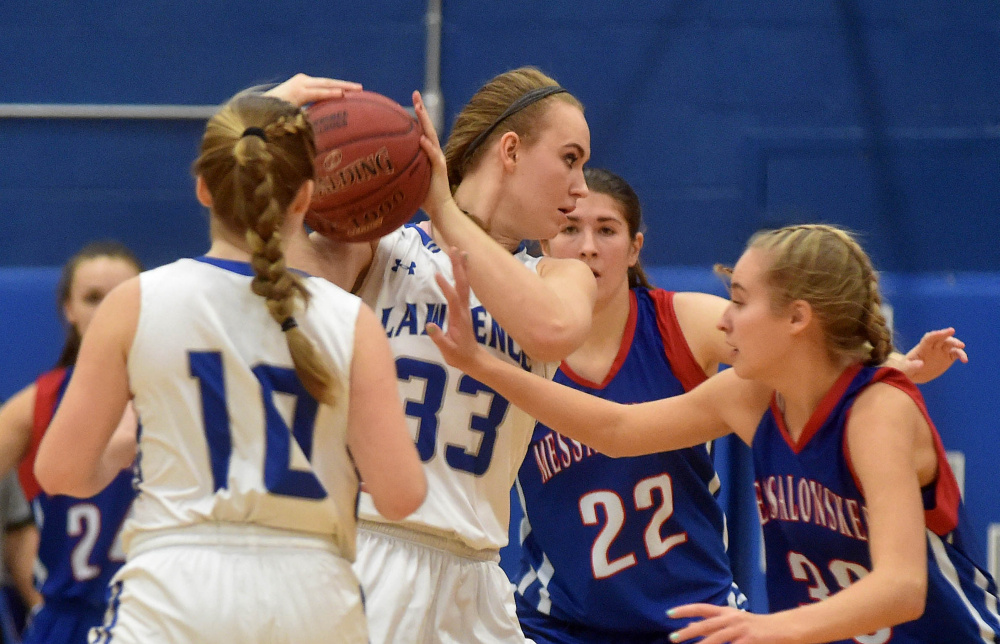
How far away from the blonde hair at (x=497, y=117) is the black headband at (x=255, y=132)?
3.52ft

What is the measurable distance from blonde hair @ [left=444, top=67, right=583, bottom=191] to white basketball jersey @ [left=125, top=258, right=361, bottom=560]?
3.84 feet

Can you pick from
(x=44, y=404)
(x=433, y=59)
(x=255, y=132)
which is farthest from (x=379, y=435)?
(x=433, y=59)

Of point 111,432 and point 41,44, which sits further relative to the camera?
point 41,44

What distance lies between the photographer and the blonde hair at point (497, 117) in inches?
119

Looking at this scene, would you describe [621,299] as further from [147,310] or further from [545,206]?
[147,310]

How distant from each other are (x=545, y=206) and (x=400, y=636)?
112 centimetres

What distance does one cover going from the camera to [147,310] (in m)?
1.96

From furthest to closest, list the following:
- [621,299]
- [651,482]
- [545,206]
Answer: [621,299] → [651,482] → [545,206]

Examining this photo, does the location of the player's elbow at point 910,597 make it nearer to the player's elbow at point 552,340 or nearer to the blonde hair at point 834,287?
the blonde hair at point 834,287

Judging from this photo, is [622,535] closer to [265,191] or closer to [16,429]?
[16,429]

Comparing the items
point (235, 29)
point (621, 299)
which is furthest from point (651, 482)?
point (235, 29)

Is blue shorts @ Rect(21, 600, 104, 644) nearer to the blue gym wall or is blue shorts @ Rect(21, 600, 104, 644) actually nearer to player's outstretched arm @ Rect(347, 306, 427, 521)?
player's outstretched arm @ Rect(347, 306, 427, 521)

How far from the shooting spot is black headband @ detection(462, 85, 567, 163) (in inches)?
119

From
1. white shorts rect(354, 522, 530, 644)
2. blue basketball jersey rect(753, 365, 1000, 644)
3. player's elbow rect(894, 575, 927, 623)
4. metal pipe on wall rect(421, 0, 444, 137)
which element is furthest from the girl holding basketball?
metal pipe on wall rect(421, 0, 444, 137)
